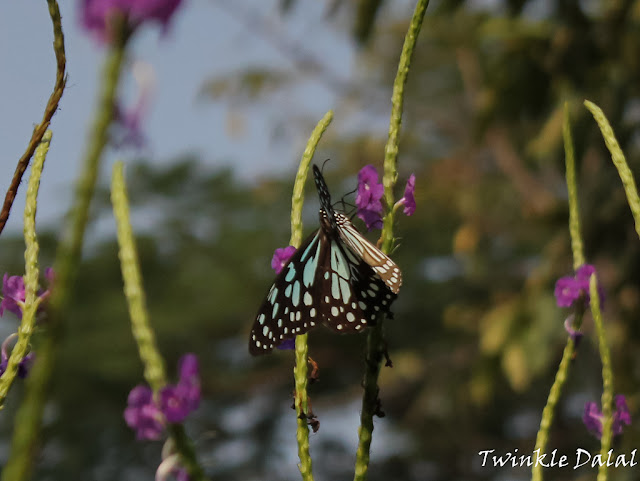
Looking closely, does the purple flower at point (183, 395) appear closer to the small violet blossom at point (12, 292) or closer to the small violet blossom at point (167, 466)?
the small violet blossom at point (167, 466)

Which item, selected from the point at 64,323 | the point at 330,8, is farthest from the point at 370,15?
the point at 64,323

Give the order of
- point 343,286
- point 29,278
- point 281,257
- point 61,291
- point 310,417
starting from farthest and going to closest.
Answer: point 343,286, point 281,257, point 310,417, point 29,278, point 61,291

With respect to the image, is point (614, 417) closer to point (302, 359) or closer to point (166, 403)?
point (302, 359)

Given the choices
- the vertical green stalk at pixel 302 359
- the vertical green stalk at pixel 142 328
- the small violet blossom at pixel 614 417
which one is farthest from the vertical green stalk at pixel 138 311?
the small violet blossom at pixel 614 417

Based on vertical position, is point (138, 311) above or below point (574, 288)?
below

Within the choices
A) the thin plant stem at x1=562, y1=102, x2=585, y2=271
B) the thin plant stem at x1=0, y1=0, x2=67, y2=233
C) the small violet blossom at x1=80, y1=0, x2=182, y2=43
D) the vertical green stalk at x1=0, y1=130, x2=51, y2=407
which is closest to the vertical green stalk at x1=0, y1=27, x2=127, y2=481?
the small violet blossom at x1=80, y1=0, x2=182, y2=43

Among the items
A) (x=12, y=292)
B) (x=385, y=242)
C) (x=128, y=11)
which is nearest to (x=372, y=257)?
(x=385, y=242)

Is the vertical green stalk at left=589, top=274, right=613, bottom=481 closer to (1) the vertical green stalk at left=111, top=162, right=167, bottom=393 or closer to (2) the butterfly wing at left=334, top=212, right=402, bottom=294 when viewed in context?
(2) the butterfly wing at left=334, top=212, right=402, bottom=294
